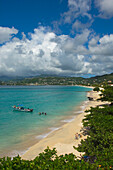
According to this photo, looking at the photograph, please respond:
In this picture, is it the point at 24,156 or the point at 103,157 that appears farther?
the point at 24,156

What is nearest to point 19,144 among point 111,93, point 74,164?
point 74,164

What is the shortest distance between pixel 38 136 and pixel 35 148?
19.0ft

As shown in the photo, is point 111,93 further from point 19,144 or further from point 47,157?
point 47,157

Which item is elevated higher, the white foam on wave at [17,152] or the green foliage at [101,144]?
the green foliage at [101,144]

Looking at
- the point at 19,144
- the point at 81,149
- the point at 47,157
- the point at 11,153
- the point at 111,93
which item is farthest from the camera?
the point at 111,93

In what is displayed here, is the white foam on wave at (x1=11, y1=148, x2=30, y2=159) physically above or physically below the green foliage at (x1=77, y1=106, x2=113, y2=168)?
below

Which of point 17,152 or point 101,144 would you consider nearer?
point 101,144

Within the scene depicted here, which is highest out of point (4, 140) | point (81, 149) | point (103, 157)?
point (103, 157)

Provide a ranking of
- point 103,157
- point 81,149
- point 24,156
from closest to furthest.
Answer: point 103,157
point 81,149
point 24,156

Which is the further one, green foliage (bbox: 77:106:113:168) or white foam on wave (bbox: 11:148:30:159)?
white foam on wave (bbox: 11:148:30:159)

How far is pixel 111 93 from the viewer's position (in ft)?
110

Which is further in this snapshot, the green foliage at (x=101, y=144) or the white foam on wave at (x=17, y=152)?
the white foam on wave at (x=17, y=152)

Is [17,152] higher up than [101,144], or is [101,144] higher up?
[101,144]

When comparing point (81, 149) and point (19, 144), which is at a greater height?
point (81, 149)
